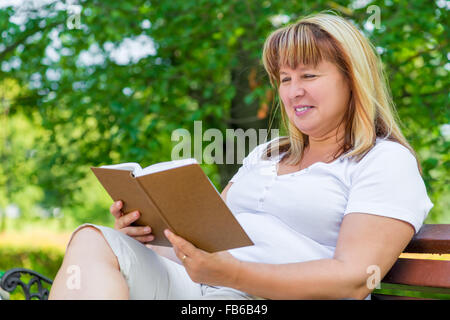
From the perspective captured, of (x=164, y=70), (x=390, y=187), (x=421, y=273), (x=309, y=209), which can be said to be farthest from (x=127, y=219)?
(x=164, y=70)

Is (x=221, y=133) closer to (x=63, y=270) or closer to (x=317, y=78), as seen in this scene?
(x=317, y=78)

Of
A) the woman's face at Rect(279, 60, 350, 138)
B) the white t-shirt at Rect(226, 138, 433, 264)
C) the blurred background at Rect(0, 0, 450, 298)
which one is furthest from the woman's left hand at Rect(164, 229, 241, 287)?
the blurred background at Rect(0, 0, 450, 298)

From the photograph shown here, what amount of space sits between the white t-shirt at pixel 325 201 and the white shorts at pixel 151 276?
0.62 feet

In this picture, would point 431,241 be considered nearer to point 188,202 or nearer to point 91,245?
point 188,202

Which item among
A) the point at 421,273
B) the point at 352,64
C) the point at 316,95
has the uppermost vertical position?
the point at 352,64

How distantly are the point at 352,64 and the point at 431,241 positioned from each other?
699 mm

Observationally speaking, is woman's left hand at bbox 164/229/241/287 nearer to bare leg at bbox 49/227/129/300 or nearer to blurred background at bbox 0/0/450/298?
bare leg at bbox 49/227/129/300

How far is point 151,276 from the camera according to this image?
73.0 inches

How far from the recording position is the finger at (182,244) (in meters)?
1.66

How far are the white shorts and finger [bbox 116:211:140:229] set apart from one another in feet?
0.27

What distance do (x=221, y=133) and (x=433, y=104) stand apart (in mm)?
Result: 1996

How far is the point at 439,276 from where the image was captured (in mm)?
1803

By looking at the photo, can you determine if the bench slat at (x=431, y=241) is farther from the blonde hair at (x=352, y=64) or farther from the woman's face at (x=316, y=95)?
the woman's face at (x=316, y=95)
